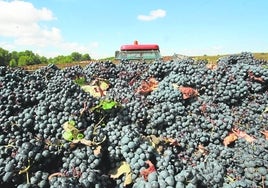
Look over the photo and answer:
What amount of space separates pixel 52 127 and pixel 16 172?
Result: 1.00ft

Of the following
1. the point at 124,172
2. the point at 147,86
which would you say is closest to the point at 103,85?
the point at 147,86

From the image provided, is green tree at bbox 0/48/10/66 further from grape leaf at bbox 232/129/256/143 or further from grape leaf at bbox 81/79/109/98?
grape leaf at bbox 232/129/256/143

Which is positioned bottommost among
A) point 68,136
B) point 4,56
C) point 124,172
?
point 4,56

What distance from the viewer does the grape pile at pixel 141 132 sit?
4.51ft

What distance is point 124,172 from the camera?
1462mm

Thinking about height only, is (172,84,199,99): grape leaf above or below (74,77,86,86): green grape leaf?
below

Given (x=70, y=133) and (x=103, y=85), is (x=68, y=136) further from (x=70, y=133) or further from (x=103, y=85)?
(x=103, y=85)

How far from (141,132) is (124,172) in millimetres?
335

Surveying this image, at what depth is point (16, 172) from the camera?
1.33 meters

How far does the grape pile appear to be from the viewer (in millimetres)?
1375

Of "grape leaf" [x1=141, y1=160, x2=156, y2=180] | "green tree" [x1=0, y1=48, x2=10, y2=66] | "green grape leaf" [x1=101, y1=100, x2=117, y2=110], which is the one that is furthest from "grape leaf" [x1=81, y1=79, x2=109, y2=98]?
"green tree" [x1=0, y1=48, x2=10, y2=66]

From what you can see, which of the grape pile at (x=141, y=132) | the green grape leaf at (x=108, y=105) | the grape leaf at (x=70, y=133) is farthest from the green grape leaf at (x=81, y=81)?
the grape leaf at (x=70, y=133)

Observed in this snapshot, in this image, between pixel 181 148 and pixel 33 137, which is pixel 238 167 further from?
pixel 33 137

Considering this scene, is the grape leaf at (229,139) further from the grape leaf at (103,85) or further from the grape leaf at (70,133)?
the grape leaf at (103,85)
